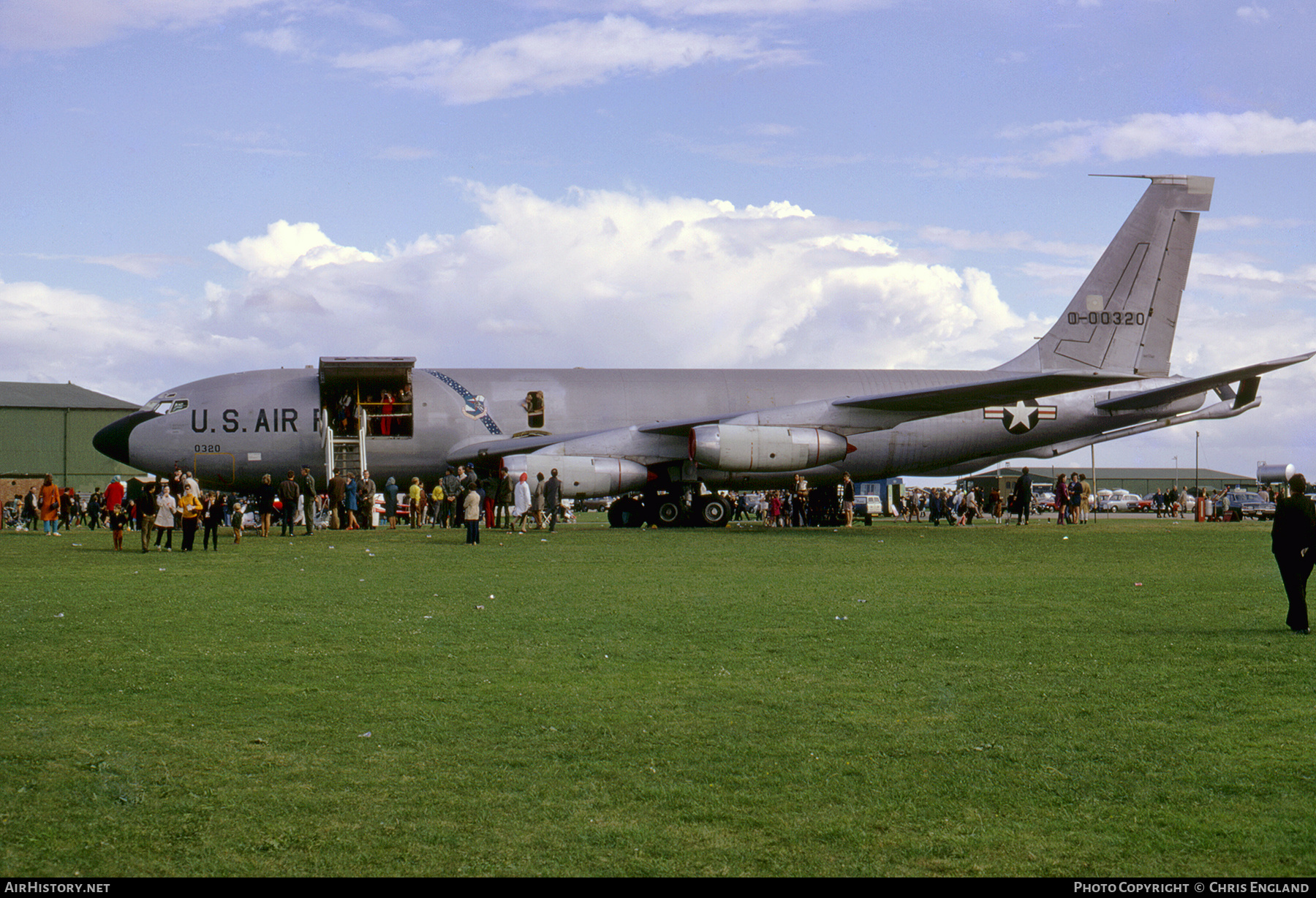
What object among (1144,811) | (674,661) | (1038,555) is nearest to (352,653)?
(674,661)

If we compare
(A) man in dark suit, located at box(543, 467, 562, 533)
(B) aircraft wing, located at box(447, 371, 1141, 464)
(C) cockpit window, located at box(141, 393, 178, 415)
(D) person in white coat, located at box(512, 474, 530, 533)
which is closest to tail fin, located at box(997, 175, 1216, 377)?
(B) aircraft wing, located at box(447, 371, 1141, 464)

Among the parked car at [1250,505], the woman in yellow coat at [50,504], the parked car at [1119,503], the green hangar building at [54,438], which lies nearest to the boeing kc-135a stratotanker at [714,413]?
the woman in yellow coat at [50,504]

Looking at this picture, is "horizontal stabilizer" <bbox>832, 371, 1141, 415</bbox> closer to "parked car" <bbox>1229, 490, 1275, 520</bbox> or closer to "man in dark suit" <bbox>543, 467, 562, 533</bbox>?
"man in dark suit" <bbox>543, 467, 562, 533</bbox>

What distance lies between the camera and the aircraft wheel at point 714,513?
30.1m

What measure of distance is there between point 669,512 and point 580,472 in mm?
3806

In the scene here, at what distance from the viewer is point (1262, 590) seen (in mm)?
13305

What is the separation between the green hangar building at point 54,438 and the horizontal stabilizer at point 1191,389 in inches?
2538

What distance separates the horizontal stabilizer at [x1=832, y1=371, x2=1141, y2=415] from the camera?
82.6ft

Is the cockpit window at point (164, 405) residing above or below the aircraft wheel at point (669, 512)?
above

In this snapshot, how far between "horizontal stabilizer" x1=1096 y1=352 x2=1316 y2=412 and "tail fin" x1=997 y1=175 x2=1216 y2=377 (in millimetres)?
1345

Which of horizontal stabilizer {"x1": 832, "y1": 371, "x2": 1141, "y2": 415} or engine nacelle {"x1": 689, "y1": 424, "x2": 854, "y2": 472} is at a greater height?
horizontal stabilizer {"x1": 832, "y1": 371, "x2": 1141, "y2": 415}

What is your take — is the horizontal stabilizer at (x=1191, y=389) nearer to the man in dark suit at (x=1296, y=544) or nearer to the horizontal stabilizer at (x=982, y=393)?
the horizontal stabilizer at (x=982, y=393)

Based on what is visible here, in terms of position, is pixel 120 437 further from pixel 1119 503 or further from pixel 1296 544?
pixel 1119 503

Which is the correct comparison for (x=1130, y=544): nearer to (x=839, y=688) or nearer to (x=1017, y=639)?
(x=1017, y=639)
